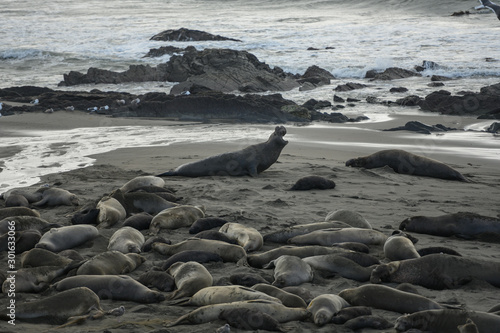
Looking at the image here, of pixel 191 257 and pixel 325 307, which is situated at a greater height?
pixel 325 307

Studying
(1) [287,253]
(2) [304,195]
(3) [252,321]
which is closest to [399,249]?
(1) [287,253]

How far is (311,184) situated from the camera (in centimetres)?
747

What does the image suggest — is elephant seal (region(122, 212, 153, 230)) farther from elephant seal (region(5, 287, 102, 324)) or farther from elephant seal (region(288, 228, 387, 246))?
elephant seal (region(5, 287, 102, 324))

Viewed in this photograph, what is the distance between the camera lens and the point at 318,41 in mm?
33938

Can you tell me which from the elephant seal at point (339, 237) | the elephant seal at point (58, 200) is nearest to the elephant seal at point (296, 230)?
the elephant seal at point (339, 237)

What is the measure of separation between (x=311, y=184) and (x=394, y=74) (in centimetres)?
1646

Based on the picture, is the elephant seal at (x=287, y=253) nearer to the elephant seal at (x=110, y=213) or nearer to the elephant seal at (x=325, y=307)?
the elephant seal at (x=325, y=307)

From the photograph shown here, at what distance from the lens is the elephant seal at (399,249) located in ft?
15.6

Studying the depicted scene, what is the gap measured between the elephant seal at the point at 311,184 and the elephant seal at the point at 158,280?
3.43 metres

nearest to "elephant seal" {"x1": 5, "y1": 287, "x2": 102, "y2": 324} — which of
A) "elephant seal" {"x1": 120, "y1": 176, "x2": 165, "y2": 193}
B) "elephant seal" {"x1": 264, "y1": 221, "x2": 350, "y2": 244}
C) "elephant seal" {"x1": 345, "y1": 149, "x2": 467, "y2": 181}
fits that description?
"elephant seal" {"x1": 264, "y1": 221, "x2": 350, "y2": 244}

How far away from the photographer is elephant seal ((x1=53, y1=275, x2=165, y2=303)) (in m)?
3.95

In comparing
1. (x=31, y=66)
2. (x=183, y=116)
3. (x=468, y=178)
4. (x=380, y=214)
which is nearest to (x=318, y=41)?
(x=31, y=66)

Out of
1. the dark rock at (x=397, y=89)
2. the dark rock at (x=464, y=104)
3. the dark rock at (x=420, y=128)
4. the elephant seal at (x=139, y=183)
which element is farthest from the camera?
the dark rock at (x=397, y=89)

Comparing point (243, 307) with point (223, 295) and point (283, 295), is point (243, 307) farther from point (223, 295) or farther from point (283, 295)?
point (283, 295)
